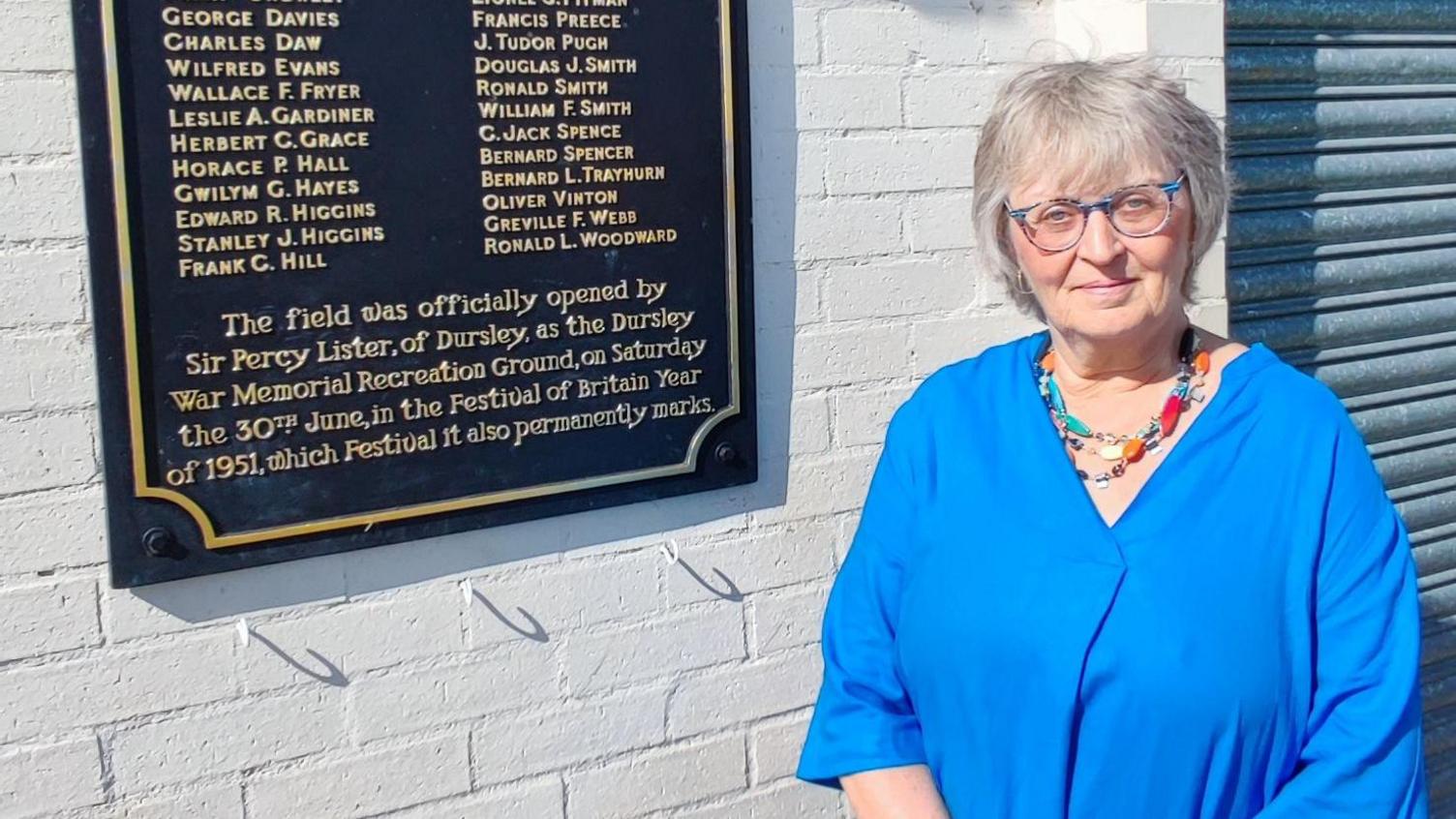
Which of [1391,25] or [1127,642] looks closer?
[1127,642]

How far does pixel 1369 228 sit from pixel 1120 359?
7.33 feet

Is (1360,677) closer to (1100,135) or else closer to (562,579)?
(1100,135)

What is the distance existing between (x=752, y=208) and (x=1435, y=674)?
8.74ft

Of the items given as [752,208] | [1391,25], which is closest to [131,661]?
[752,208]

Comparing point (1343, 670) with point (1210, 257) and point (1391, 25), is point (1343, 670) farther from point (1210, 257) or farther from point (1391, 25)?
point (1391, 25)

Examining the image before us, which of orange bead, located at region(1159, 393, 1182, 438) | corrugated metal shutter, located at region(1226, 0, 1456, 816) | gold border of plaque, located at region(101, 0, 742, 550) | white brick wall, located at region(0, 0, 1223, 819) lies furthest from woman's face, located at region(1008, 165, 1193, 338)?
corrugated metal shutter, located at region(1226, 0, 1456, 816)

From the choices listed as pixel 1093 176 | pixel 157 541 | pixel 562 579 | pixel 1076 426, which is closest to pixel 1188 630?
pixel 1076 426

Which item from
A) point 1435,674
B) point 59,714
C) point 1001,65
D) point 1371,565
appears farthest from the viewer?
point 1435,674

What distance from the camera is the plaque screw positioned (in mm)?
2479

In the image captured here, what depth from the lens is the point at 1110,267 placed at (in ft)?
6.84

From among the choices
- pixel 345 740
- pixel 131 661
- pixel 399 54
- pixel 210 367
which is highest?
pixel 399 54

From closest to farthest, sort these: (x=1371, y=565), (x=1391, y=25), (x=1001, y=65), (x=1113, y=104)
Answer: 1. (x=1371, y=565)
2. (x=1113, y=104)
3. (x=1001, y=65)
4. (x=1391, y=25)

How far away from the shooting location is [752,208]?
308 cm

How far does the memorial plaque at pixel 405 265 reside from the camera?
8.04 feet
